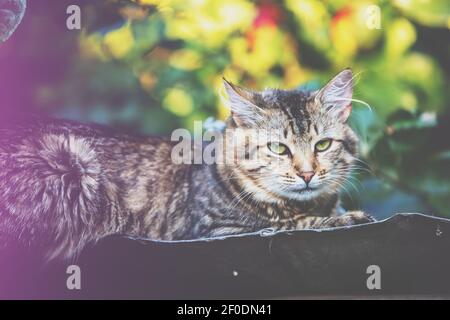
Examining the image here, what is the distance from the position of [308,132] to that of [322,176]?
16cm

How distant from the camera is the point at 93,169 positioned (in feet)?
8.20

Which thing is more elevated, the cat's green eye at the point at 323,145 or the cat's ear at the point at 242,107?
the cat's ear at the point at 242,107

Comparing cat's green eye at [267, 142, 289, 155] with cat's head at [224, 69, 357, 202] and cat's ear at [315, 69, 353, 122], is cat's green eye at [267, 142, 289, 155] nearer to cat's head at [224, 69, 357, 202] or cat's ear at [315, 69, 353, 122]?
cat's head at [224, 69, 357, 202]

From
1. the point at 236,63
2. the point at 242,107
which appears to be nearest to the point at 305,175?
the point at 242,107

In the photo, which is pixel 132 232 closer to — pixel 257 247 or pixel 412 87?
pixel 257 247

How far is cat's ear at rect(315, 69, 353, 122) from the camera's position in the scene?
97.7 inches

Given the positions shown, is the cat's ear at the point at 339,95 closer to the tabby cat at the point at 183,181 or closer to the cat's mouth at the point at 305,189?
the tabby cat at the point at 183,181

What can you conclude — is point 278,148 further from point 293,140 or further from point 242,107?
point 242,107

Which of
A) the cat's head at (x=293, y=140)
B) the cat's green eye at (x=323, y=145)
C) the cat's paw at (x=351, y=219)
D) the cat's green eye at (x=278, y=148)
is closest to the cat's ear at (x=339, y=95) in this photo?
the cat's head at (x=293, y=140)

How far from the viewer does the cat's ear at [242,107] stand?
244 centimetres

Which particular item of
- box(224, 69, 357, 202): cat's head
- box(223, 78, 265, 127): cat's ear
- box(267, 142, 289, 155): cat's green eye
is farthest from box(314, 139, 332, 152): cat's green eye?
box(223, 78, 265, 127): cat's ear

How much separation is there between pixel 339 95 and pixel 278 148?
0.32 m

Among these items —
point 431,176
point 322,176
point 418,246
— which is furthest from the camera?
point 431,176
